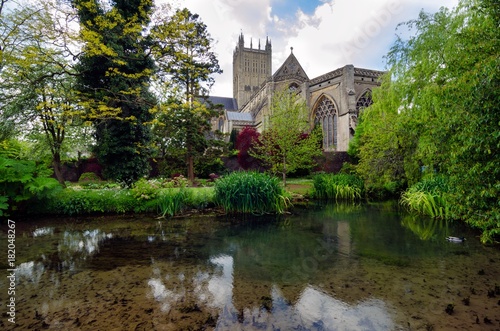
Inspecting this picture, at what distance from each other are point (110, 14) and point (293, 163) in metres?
10.4

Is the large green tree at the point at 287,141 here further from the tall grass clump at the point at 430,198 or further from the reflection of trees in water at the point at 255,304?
the reflection of trees in water at the point at 255,304

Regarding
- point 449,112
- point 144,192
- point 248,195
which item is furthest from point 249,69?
point 449,112

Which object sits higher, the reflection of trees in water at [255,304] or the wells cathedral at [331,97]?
the wells cathedral at [331,97]

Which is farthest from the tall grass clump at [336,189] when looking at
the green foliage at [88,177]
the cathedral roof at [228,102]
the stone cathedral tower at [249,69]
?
the stone cathedral tower at [249,69]

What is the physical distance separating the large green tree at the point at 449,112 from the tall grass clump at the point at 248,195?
496 centimetres

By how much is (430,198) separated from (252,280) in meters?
7.68

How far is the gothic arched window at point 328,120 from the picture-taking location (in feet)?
87.7

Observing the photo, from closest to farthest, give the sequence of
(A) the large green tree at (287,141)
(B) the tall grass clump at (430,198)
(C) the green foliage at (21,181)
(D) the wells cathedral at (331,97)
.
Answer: (C) the green foliage at (21,181)
(B) the tall grass clump at (430,198)
(A) the large green tree at (287,141)
(D) the wells cathedral at (331,97)

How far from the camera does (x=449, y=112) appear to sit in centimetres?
408

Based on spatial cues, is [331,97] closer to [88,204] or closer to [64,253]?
[88,204]

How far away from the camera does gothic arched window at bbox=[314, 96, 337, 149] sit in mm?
26734

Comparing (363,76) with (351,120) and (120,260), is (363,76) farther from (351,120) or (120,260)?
(120,260)

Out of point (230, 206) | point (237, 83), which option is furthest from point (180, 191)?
point (237, 83)

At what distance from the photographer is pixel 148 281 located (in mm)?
3348
